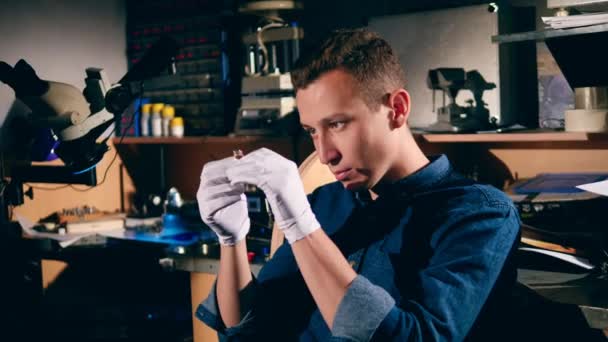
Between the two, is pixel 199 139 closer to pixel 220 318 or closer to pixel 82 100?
pixel 82 100

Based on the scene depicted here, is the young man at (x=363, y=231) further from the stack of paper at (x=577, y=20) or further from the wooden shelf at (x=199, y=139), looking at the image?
the wooden shelf at (x=199, y=139)

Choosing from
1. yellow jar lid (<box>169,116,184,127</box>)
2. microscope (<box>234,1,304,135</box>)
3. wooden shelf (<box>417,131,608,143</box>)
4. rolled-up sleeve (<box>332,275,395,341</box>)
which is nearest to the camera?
rolled-up sleeve (<box>332,275,395,341</box>)

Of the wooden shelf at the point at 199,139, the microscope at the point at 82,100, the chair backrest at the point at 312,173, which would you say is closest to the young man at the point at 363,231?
the chair backrest at the point at 312,173

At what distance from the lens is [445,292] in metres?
1.11

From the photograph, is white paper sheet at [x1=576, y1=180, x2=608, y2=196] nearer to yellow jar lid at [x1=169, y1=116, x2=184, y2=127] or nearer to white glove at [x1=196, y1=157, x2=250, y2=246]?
white glove at [x1=196, y1=157, x2=250, y2=246]

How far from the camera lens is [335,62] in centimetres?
130

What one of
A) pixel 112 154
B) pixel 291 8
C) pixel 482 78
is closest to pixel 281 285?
pixel 482 78

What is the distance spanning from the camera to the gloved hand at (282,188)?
1150 mm

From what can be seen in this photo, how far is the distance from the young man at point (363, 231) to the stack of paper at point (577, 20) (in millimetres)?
771

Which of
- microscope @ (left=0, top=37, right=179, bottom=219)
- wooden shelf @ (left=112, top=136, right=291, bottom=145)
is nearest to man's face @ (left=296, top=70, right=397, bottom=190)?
microscope @ (left=0, top=37, right=179, bottom=219)

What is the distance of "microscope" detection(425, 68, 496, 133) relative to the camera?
94.7 inches

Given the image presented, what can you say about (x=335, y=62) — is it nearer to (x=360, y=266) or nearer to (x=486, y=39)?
(x=360, y=266)

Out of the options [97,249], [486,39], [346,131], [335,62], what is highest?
[486,39]

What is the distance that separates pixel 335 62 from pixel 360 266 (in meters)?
0.40
